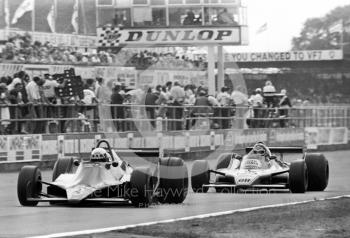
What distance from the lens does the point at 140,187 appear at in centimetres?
1334

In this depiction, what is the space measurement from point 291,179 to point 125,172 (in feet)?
10.6

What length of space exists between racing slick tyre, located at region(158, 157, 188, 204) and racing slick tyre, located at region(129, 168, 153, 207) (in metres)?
0.86

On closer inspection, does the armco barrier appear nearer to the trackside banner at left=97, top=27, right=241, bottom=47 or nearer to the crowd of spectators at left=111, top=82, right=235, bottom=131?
the crowd of spectators at left=111, top=82, right=235, bottom=131

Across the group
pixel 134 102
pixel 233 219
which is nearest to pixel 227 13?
pixel 134 102

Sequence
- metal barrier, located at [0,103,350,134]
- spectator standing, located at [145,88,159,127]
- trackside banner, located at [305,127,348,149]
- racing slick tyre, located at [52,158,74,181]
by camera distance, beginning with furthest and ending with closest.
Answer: trackside banner, located at [305,127,348,149] → spectator standing, located at [145,88,159,127] → metal barrier, located at [0,103,350,134] → racing slick tyre, located at [52,158,74,181]

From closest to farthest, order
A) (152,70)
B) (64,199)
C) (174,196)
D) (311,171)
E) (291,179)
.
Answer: (64,199)
(174,196)
(291,179)
(311,171)
(152,70)

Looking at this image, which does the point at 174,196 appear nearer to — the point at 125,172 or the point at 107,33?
the point at 125,172

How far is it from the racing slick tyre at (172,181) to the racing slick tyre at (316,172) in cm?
363

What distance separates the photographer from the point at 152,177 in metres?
13.9

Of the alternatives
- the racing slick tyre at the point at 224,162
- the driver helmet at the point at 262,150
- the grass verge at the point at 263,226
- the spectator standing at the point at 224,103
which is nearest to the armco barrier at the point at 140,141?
the spectator standing at the point at 224,103

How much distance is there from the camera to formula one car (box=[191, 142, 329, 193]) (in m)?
16.9

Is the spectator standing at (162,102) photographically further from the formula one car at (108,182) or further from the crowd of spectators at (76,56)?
the formula one car at (108,182)

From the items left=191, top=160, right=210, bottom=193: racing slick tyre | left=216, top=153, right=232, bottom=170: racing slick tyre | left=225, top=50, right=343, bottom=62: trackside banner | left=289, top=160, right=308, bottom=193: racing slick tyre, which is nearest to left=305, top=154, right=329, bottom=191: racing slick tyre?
left=289, top=160, right=308, bottom=193: racing slick tyre

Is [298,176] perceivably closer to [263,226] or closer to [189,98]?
[263,226]
